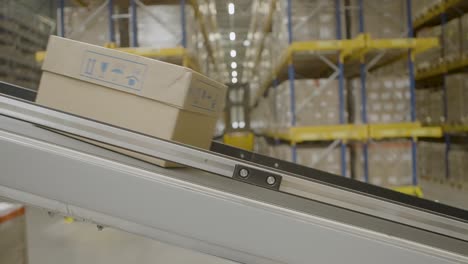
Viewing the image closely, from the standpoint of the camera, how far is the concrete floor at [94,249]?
4348mm

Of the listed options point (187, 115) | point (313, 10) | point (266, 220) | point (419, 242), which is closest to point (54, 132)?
point (187, 115)

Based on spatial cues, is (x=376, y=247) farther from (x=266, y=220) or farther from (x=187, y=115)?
(x=187, y=115)

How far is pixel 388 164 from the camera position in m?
5.77

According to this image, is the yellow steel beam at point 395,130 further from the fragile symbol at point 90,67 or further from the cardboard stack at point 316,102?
the fragile symbol at point 90,67

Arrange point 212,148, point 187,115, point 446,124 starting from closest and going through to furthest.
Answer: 1. point 187,115
2. point 212,148
3. point 446,124

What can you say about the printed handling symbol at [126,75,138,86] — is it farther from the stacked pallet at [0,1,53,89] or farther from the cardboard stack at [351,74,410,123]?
the stacked pallet at [0,1,53,89]

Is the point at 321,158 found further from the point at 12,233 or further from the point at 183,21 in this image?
the point at 12,233

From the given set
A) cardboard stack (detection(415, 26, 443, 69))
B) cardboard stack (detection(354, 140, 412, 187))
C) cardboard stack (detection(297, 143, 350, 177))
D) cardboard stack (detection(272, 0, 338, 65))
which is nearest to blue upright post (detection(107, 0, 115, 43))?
cardboard stack (detection(272, 0, 338, 65))

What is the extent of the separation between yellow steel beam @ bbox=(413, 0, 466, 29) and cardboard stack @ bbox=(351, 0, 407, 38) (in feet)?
7.12

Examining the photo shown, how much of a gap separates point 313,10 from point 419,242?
495 cm

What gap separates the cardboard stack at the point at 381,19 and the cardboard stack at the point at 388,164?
1.48 m

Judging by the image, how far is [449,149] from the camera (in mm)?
8219

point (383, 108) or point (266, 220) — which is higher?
point (383, 108)

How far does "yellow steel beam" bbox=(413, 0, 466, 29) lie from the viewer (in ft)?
25.5
